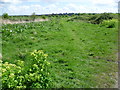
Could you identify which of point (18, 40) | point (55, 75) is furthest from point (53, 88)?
point (18, 40)

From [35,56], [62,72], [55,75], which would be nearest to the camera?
[35,56]

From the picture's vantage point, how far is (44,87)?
644cm

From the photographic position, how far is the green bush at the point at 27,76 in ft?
19.0

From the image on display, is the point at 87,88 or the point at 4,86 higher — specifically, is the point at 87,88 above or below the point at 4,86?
below

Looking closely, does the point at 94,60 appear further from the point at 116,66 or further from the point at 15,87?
the point at 15,87

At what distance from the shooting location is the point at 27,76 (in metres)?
6.11

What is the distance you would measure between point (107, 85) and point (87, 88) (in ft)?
3.20

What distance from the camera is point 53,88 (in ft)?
22.3

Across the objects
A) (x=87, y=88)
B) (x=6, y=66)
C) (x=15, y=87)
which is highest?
(x=6, y=66)

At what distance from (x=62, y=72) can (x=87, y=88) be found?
2.00 meters

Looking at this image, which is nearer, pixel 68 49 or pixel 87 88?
pixel 87 88

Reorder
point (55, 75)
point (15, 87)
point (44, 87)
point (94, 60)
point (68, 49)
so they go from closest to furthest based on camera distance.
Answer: point (15, 87), point (44, 87), point (55, 75), point (94, 60), point (68, 49)

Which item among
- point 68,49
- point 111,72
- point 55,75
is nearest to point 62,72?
point 55,75

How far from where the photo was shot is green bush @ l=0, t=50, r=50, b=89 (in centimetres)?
580
